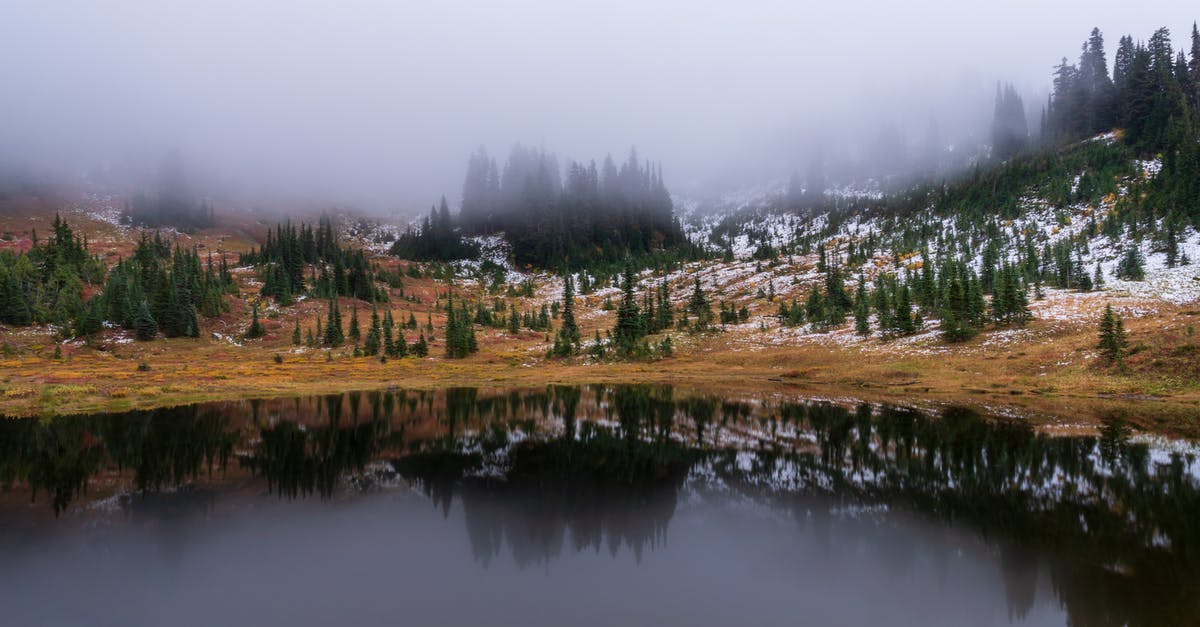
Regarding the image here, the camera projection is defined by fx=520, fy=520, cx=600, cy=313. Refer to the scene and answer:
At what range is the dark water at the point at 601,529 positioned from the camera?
1135 cm

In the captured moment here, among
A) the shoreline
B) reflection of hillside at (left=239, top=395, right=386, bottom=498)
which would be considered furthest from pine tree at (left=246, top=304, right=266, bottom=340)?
reflection of hillside at (left=239, top=395, right=386, bottom=498)

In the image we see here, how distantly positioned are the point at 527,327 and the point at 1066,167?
496ft

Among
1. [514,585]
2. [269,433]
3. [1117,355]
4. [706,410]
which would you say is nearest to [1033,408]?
[1117,355]

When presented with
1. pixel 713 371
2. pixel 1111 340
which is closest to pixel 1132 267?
pixel 1111 340

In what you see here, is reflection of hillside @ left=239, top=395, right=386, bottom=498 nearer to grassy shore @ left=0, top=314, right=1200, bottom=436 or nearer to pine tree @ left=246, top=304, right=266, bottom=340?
grassy shore @ left=0, top=314, right=1200, bottom=436

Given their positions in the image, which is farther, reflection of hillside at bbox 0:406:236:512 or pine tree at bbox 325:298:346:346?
A: pine tree at bbox 325:298:346:346

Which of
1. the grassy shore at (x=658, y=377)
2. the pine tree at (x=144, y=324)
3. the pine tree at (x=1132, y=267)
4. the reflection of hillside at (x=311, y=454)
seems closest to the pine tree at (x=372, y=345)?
the grassy shore at (x=658, y=377)

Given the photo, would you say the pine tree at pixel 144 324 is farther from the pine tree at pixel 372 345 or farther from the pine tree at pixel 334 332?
the pine tree at pixel 372 345

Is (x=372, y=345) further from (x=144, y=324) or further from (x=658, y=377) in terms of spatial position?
(x=658, y=377)

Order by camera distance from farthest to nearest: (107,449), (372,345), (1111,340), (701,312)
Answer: (701,312), (372,345), (1111,340), (107,449)

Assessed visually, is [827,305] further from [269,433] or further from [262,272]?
[262,272]

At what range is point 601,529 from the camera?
16.1 m

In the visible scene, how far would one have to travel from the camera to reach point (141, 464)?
23766 millimetres

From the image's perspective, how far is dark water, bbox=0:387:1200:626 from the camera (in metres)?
11.4
